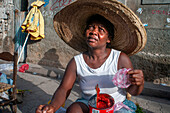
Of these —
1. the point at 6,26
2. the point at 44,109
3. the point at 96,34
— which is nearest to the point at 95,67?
the point at 96,34

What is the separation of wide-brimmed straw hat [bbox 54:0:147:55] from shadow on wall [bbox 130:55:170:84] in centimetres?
278

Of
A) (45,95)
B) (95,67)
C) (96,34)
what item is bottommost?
(45,95)

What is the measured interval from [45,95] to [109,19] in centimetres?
271

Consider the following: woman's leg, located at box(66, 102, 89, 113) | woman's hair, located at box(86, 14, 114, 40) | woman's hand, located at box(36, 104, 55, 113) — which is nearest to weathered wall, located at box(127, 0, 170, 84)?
woman's hair, located at box(86, 14, 114, 40)

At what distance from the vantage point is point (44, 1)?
18.5 ft

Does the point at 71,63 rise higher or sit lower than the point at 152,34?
lower

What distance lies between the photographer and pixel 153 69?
165 inches

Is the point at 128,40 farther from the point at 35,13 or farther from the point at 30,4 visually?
the point at 30,4

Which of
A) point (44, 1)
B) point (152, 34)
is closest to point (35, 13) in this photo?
point (44, 1)

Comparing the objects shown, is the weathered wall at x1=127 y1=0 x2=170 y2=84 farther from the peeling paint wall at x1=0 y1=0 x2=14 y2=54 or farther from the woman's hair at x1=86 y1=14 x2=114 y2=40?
the peeling paint wall at x1=0 y1=0 x2=14 y2=54

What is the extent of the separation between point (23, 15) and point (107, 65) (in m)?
6.24

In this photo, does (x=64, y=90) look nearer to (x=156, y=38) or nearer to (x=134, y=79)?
(x=134, y=79)

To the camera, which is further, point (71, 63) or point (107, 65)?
point (71, 63)

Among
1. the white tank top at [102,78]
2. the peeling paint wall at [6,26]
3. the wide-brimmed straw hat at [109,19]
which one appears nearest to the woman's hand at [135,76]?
the white tank top at [102,78]
